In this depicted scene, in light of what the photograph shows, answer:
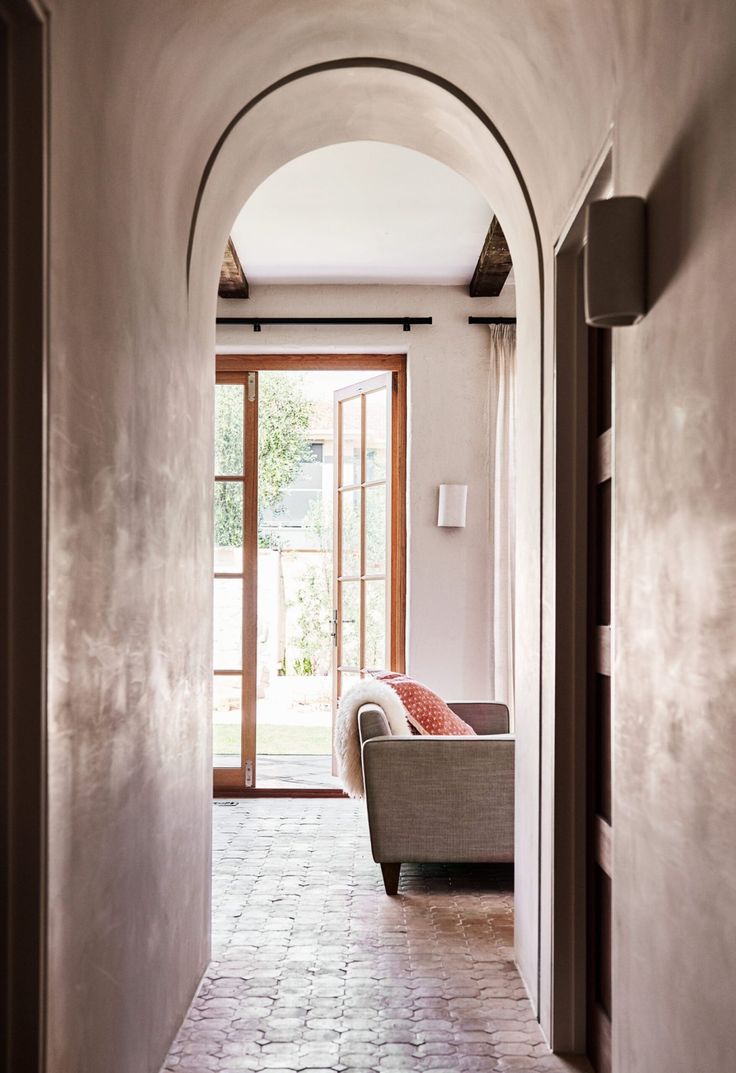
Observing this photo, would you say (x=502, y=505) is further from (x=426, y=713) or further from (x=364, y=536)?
(x=426, y=713)

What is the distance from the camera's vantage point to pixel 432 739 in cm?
425

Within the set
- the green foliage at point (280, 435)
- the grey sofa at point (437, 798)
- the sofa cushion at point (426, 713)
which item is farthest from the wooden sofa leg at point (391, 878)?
the green foliage at point (280, 435)

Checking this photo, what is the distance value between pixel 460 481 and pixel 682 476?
15.4ft

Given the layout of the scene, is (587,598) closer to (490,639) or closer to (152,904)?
(152,904)

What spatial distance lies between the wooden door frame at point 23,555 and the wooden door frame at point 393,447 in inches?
183

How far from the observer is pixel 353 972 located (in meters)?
3.35

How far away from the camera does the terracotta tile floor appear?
2732 mm

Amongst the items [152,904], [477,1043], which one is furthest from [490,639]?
[152,904]

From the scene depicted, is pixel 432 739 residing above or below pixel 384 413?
below

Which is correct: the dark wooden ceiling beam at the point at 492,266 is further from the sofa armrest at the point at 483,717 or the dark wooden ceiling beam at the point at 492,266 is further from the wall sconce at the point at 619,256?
the wall sconce at the point at 619,256

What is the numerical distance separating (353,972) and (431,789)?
1.03 meters

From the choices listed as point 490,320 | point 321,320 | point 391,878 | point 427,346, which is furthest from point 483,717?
point 321,320

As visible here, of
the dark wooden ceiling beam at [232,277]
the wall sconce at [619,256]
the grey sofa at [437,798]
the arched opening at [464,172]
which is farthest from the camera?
the dark wooden ceiling beam at [232,277]

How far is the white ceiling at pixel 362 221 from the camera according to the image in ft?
14.7
